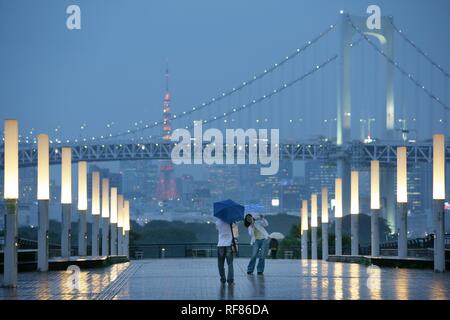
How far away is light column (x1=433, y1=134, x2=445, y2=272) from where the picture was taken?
21625 millimetres

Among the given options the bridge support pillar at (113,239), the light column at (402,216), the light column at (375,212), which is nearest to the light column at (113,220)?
the bridge support pillar at (113,239)

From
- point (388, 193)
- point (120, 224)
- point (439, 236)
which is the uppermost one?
point (388, 193)

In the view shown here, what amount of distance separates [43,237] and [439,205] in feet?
21.9

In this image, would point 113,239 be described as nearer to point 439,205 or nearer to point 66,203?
point 66,203

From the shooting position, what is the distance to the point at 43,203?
21.8 metres

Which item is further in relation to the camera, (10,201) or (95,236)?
(95,236)

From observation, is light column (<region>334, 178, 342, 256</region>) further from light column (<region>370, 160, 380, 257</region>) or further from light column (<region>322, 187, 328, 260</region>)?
light column (<region>370, 160, 380, 257</region>)

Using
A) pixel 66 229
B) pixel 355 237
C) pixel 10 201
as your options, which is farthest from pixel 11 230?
pixel 355 237

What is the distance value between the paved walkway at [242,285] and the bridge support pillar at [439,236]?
25cm

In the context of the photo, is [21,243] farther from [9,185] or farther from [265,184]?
[265,184]

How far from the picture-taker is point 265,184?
120 meters

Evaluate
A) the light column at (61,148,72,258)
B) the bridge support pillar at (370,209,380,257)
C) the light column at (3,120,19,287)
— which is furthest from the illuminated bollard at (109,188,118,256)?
the light column at (3,120,19,287)

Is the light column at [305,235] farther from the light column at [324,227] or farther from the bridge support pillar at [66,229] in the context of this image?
the bridge support pillar at [66,229]
